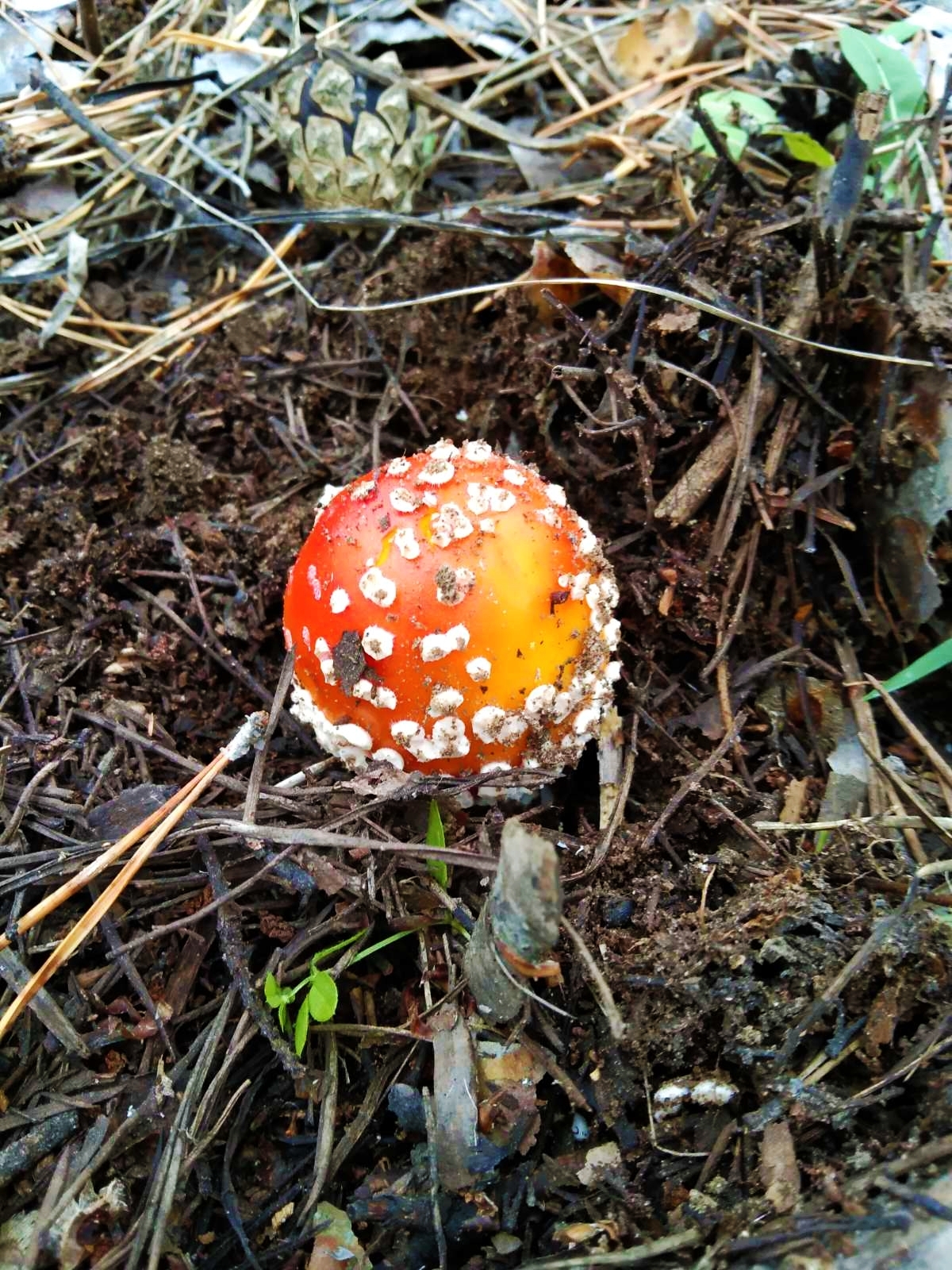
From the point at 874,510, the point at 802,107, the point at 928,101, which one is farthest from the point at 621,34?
the point at 874,510

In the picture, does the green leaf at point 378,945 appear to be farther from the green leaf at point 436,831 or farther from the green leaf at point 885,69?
the green leaf at point 885,69

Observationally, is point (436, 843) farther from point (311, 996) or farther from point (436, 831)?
point (311, 996)

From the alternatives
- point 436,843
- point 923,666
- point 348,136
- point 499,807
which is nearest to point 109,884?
point 436,843

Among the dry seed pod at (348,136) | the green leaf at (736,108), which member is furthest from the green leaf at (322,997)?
the green leaf at (736,108)

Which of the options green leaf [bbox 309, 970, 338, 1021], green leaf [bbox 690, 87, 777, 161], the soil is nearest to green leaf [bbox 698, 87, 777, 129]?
green leaf [bbox 690, 87, 777, 161]

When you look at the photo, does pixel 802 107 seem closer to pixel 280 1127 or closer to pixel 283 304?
pixel 283 304
